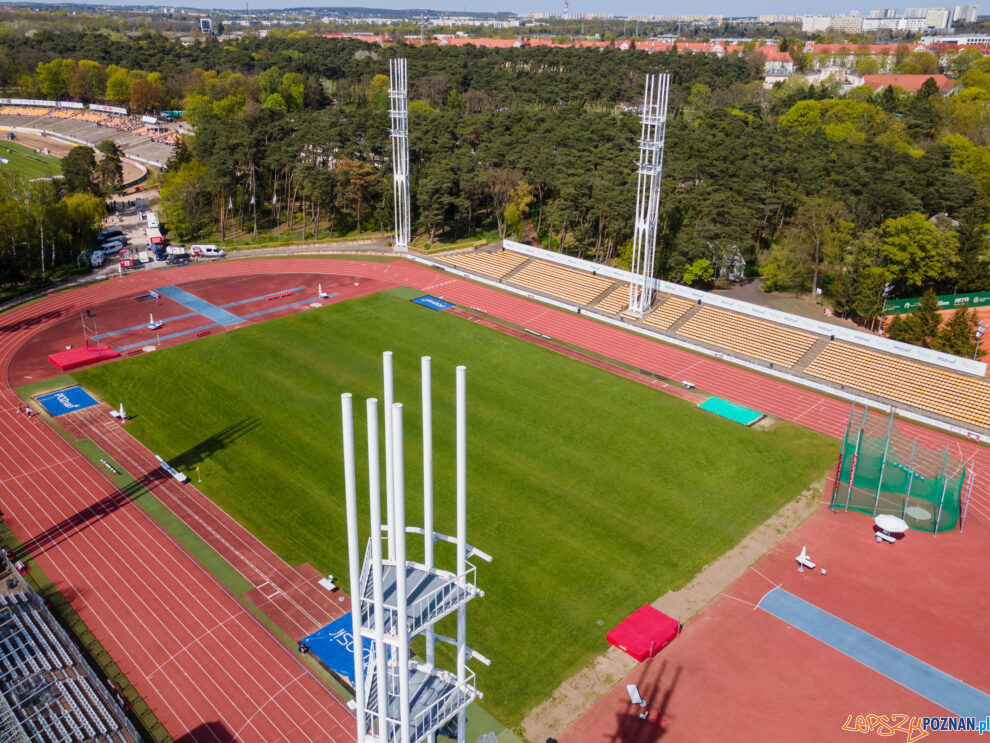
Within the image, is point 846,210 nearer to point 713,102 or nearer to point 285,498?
point 285,498

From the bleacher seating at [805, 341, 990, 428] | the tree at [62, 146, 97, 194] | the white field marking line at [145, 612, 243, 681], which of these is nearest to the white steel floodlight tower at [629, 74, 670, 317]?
the bleacher seating at [805, 341, 990, 428]

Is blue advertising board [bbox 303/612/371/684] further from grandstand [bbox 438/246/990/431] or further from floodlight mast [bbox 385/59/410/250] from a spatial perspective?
floodlight mast [bbox 385/59/410/250]

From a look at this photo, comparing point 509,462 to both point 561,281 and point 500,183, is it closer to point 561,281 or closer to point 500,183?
point 561,281

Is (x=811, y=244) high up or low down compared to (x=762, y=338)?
up

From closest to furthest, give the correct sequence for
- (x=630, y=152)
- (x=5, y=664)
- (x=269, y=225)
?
1. (x=5, y=664)
2. (x=630, y=152)
3. (x=269, y=225)

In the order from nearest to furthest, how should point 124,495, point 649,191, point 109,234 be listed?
point 124,495, point 649,191, point 109,234

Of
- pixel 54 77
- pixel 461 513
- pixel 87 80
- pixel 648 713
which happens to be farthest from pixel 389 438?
pixel 54 77

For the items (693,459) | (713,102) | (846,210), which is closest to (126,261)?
(693,459)
